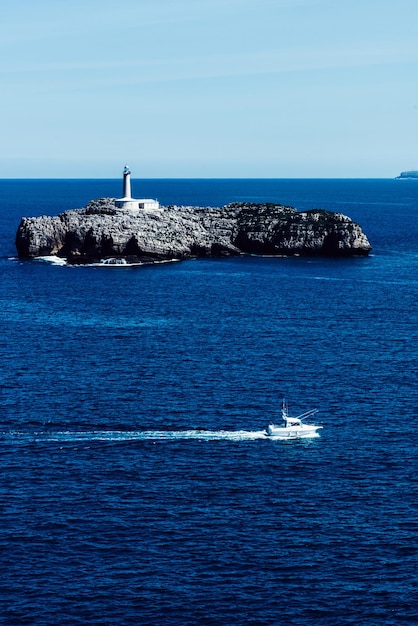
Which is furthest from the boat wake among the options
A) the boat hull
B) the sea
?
the boat hull

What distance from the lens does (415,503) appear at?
76.4m

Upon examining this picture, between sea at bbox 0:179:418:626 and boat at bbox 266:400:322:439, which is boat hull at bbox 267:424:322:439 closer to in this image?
boat at bbox 266:400:322:439

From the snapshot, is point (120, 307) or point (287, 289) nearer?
point (120, 307)

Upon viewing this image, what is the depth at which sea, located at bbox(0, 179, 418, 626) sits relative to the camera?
62906 mm

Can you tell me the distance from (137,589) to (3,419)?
3690 cm

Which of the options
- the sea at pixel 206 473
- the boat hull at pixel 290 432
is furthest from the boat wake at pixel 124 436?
the boat hull at pixel 290 432

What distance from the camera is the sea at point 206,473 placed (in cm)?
6291

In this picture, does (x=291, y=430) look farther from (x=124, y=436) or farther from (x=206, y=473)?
(x=124, y=436)

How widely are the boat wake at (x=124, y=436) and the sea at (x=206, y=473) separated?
0.85 feet

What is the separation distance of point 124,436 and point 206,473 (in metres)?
11.8

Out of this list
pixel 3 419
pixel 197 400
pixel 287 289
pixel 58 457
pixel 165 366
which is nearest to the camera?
pixel 58 457

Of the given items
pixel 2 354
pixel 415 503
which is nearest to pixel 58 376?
pixel 2 354

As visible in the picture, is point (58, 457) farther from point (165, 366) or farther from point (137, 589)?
point (165, 366)

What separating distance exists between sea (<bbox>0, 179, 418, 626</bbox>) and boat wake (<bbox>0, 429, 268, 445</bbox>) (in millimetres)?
260
